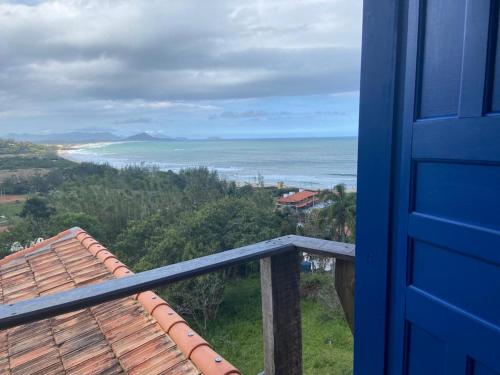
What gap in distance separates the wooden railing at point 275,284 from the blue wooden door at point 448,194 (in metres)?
0.37

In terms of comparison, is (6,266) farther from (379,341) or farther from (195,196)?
(195,196)

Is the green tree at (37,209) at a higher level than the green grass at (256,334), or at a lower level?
higher

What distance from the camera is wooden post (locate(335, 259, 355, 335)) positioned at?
1345mm

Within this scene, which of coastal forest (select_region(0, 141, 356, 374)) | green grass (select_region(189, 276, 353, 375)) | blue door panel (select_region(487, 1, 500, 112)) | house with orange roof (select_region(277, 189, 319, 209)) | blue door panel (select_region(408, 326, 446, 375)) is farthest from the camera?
house with orange roof (select_region(277, 189, 319, 209))

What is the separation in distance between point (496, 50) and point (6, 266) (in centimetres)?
593

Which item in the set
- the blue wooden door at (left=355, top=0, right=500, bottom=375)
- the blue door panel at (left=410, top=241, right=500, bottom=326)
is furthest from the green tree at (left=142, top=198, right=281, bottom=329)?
the blue door panel at (left=410, top=241, right=500, bottom=326)

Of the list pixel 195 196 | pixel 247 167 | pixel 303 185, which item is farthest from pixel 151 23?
pixel 247 167

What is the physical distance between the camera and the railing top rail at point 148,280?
0.97 meters

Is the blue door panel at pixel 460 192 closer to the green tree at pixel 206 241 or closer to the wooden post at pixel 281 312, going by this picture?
the wooden post at pixel 281 312

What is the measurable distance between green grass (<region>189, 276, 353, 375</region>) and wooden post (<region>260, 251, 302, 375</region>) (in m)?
11.6

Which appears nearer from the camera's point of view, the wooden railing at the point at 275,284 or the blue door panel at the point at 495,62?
the blue door panel at the point at 495,62

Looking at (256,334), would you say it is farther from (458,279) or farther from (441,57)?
(441,57)

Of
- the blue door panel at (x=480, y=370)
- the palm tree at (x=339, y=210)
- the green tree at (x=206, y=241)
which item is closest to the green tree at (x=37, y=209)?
the green tree at (x=206, y=241)

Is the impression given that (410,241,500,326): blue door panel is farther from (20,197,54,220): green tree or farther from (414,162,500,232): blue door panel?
(20,197,54,220): green tree
